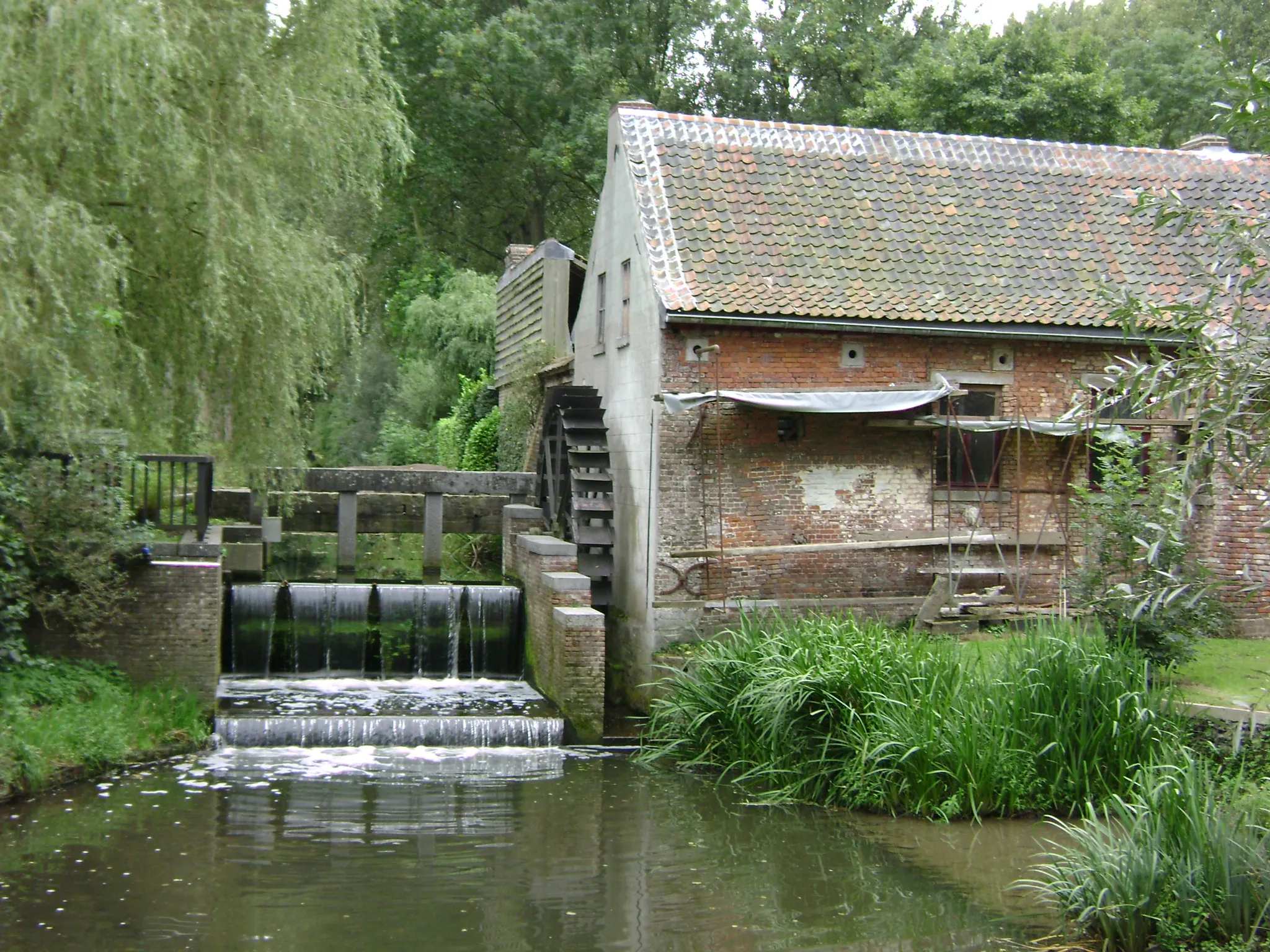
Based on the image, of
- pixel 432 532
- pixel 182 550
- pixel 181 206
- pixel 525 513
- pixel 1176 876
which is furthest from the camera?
pixel 432 532

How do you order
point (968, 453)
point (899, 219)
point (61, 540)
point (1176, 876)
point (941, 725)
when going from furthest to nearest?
point (899, 219) < point (968, 453) < point (61, 540) < point (941, 725) < point (1176, 876)

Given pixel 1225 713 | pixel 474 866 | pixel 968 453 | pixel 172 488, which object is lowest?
pixel 474 866

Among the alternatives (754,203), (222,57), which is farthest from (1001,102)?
(222,57)

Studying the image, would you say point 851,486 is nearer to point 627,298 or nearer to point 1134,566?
point 1134,566

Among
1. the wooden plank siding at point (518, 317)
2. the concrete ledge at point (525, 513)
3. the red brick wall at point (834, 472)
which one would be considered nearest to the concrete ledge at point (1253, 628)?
the red brick wall at point (834, 472)

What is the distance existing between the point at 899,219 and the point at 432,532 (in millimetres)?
8497

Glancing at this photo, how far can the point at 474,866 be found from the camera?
8.98m

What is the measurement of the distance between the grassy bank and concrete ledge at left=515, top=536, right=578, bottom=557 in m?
4.35

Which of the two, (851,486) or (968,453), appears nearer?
(851,486)

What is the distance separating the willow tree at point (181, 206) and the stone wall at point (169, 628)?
128cm

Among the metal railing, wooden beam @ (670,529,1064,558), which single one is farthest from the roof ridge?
the metal railing

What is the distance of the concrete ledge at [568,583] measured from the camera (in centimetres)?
1411

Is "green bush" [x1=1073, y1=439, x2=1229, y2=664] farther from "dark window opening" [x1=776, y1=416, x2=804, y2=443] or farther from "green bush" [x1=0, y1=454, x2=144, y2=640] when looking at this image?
"green bush" [x1=0, y1=454, x2=144, y2=640]

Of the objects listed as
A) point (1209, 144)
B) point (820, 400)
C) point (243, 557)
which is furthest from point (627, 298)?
point (1209, 144)
